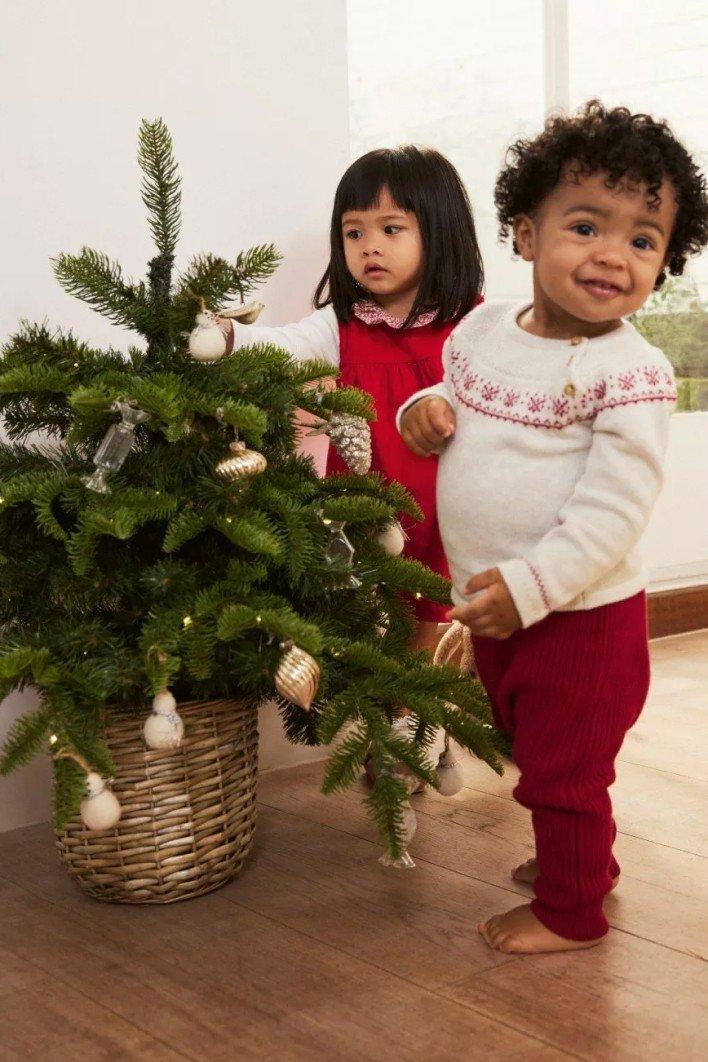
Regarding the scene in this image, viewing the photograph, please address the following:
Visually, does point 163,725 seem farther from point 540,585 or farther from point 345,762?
point 540,585

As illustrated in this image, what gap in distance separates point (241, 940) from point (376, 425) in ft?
2.61

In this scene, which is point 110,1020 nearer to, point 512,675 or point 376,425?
point 512,675

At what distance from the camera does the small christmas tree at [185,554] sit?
1.23 metres

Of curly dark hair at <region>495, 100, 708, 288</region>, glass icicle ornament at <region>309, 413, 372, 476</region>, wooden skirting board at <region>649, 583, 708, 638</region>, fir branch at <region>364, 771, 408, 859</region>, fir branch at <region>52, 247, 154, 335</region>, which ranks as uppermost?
curly dark hair at <region>495, 100, 708, 288</region>

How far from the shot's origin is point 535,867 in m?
1.41

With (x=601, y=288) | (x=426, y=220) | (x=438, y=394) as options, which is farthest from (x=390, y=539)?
(x=426, y=220)

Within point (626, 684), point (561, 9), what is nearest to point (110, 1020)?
point (626, 684)

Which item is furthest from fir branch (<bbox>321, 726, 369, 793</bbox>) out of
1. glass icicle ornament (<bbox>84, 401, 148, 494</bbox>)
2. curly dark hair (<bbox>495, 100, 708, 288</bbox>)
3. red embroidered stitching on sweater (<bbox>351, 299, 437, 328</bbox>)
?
red embroidered stitching on sweater (<bbox>351, 299, 437, 328</bbox>)

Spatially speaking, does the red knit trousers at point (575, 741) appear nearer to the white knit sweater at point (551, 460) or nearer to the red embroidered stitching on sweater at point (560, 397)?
the white knit sweater at point (551, 460)

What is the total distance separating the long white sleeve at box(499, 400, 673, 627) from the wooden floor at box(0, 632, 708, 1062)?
0.37 m

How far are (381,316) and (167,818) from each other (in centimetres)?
82

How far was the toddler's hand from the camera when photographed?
1.30m

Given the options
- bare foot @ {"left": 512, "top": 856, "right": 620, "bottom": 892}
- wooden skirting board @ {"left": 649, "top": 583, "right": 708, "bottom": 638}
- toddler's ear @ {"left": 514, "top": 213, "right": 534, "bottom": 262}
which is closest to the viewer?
toddler's ear @ {"left": 514, "top": 213, "right": 534, "bottom": 262}

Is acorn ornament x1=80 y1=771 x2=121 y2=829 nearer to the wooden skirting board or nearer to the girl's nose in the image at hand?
the girl's nose
